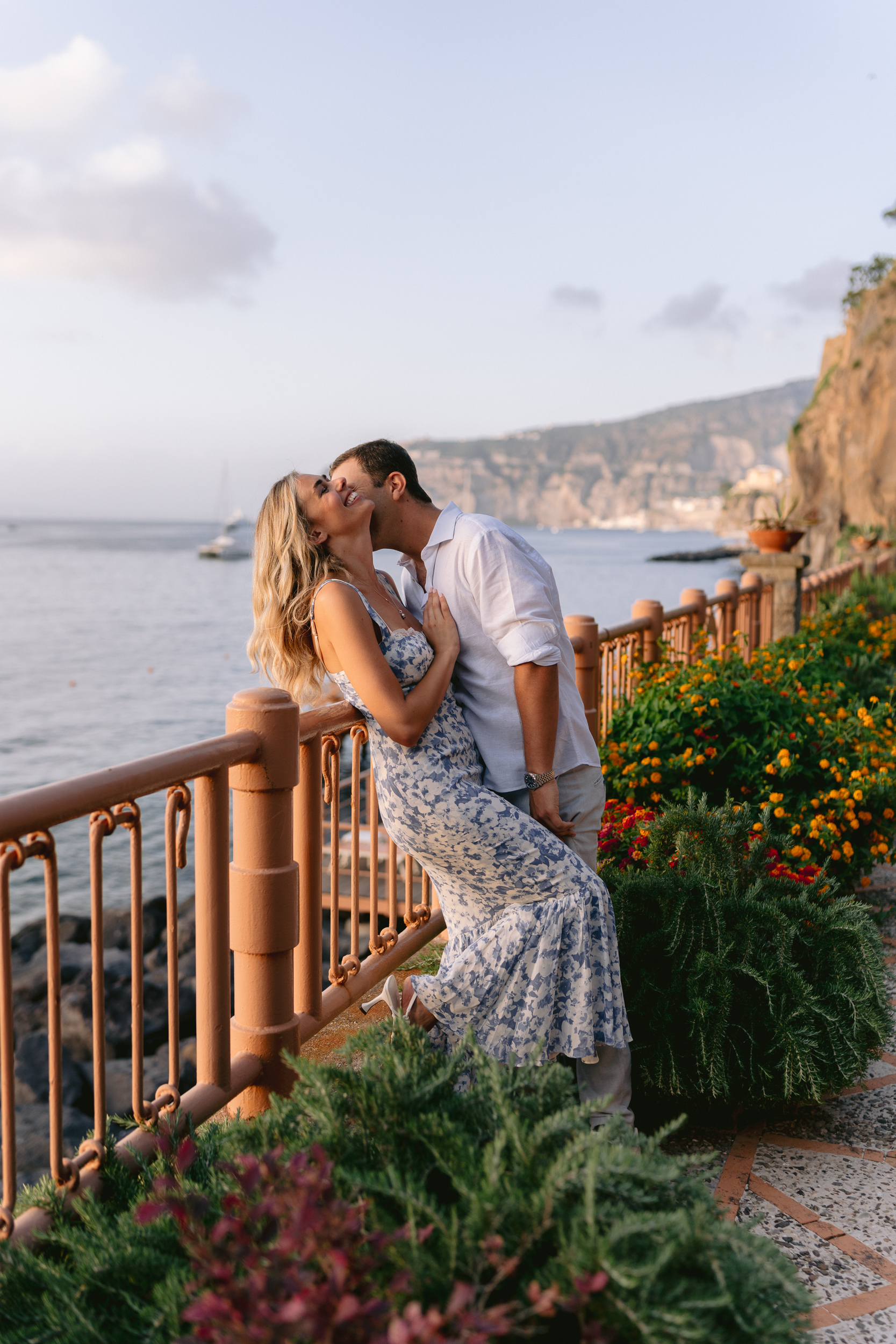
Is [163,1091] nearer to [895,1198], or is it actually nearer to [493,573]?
[493,573]

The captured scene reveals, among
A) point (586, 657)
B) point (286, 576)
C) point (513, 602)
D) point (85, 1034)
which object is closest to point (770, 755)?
point (586, 657)

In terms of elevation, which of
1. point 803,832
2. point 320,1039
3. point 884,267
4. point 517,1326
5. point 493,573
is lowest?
point 320,1039

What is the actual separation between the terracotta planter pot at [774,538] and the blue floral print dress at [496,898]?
8.45 metres

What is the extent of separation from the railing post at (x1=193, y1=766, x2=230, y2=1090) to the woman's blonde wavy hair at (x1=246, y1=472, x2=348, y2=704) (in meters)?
0.37

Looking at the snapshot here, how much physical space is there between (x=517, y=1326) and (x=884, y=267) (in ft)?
165

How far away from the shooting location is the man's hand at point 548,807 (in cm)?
290

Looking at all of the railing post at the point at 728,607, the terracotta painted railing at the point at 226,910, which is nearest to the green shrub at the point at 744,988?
the terracotta painted railing at the point at 226,910

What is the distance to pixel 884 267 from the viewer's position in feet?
145

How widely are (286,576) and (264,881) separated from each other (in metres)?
0.81

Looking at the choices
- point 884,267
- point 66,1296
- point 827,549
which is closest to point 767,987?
point 66,1296

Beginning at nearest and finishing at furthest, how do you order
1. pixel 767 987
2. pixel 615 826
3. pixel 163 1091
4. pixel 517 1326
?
1. pixel 517 1326
2. pixel 163 1091
3. pixel 767 987
4. pixel 615 826

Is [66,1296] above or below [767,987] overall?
above

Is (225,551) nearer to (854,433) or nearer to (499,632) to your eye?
(854,433)

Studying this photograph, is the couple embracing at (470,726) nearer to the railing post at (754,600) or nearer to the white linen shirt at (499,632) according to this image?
the white linen shirt at (499,632)
